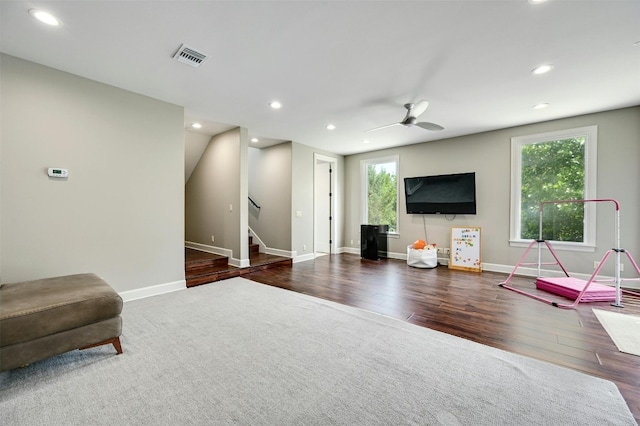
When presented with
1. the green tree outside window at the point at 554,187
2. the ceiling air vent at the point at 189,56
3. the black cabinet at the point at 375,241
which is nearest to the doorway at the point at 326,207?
the black cabinet at the point at 375,241

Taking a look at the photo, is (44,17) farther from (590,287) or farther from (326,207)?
(590,287)

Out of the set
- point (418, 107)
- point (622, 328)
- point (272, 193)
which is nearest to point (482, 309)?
point (622, 328)

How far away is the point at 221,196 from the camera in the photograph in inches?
214

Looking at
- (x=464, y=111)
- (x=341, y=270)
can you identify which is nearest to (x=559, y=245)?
(x=464, y=111)

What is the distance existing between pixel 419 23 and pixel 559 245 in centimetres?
458

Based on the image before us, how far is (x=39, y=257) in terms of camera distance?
109 inches

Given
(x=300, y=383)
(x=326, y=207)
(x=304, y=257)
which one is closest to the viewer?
(x=300, y=383)

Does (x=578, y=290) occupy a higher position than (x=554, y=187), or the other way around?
(x=554, y=187)

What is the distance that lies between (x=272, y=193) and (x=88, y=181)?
3652mm

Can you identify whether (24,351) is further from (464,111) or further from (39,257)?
(464,111)

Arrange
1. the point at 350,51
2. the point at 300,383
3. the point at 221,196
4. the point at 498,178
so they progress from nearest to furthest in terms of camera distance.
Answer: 1. the point at 300,383
2. the point at 350,51
3. the point at 498,178
4. the point at 221,196

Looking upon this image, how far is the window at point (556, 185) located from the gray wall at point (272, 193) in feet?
15.0

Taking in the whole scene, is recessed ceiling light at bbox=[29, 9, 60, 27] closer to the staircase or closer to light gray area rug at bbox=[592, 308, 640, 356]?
the staircase

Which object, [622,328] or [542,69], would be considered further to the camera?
[542,69]
